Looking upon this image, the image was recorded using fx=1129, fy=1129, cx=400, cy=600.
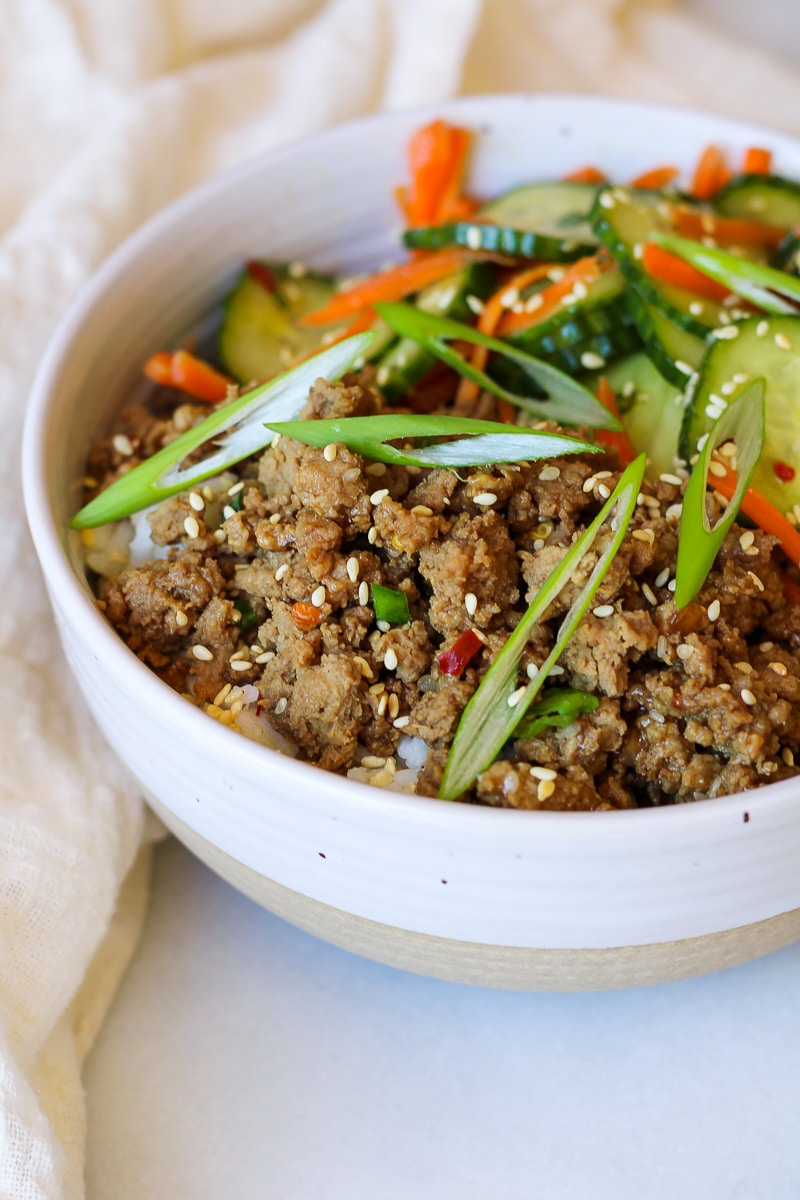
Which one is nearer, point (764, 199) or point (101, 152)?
point (764, 199)

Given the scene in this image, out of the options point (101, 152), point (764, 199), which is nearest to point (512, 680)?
point (764, 199)

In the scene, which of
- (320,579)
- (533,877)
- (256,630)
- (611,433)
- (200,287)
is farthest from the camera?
(200,287)

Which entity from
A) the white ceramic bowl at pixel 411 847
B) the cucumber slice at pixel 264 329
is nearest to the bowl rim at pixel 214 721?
the white ceramic bowl at pixel 411 847

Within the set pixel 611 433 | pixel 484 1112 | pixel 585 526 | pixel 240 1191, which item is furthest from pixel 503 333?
pixel 240 1191

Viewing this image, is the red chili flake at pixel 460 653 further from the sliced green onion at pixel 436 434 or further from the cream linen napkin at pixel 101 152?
the cream linen napkin at pixel 101 152

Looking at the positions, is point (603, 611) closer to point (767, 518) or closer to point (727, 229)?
point (767, 518)

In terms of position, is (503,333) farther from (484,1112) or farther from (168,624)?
(484,1112)
